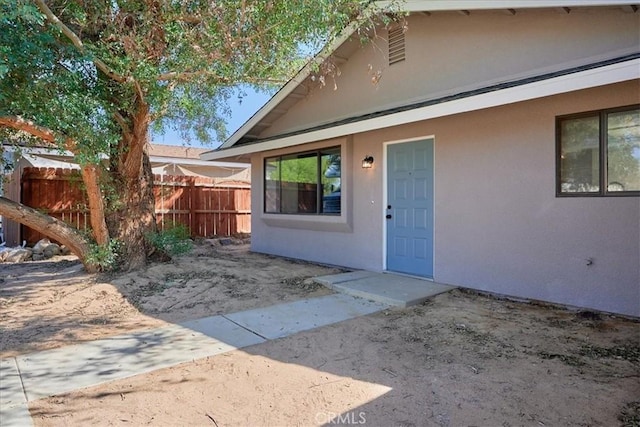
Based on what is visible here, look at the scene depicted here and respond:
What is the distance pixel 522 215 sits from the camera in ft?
18.3

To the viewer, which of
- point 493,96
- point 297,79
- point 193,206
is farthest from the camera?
point 193,206

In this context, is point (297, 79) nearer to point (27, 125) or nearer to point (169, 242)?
point (169, 242)

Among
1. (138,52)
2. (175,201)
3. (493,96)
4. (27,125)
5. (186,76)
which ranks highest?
(138,52)

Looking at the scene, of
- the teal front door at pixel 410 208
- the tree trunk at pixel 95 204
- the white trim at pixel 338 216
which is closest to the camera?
the tree trunk at pixel 95 204

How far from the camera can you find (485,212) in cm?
600

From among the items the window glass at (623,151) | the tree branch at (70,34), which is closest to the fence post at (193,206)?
the tree branch at (70,34)

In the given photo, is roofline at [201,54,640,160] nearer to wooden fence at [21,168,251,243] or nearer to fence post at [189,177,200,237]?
wooden fence at [21,168,251,243]

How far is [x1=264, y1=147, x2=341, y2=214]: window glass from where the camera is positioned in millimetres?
8484

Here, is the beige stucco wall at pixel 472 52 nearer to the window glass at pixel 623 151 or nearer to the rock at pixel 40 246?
the window glass at pixel 623 151

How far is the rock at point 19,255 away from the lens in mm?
9103

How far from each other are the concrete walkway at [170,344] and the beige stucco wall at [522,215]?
96cm

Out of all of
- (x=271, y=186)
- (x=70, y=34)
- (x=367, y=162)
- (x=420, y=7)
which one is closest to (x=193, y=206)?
(x=271, y=186)

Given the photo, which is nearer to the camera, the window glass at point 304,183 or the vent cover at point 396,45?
the vent cover at point 396,45

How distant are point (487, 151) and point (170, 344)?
197 inches
